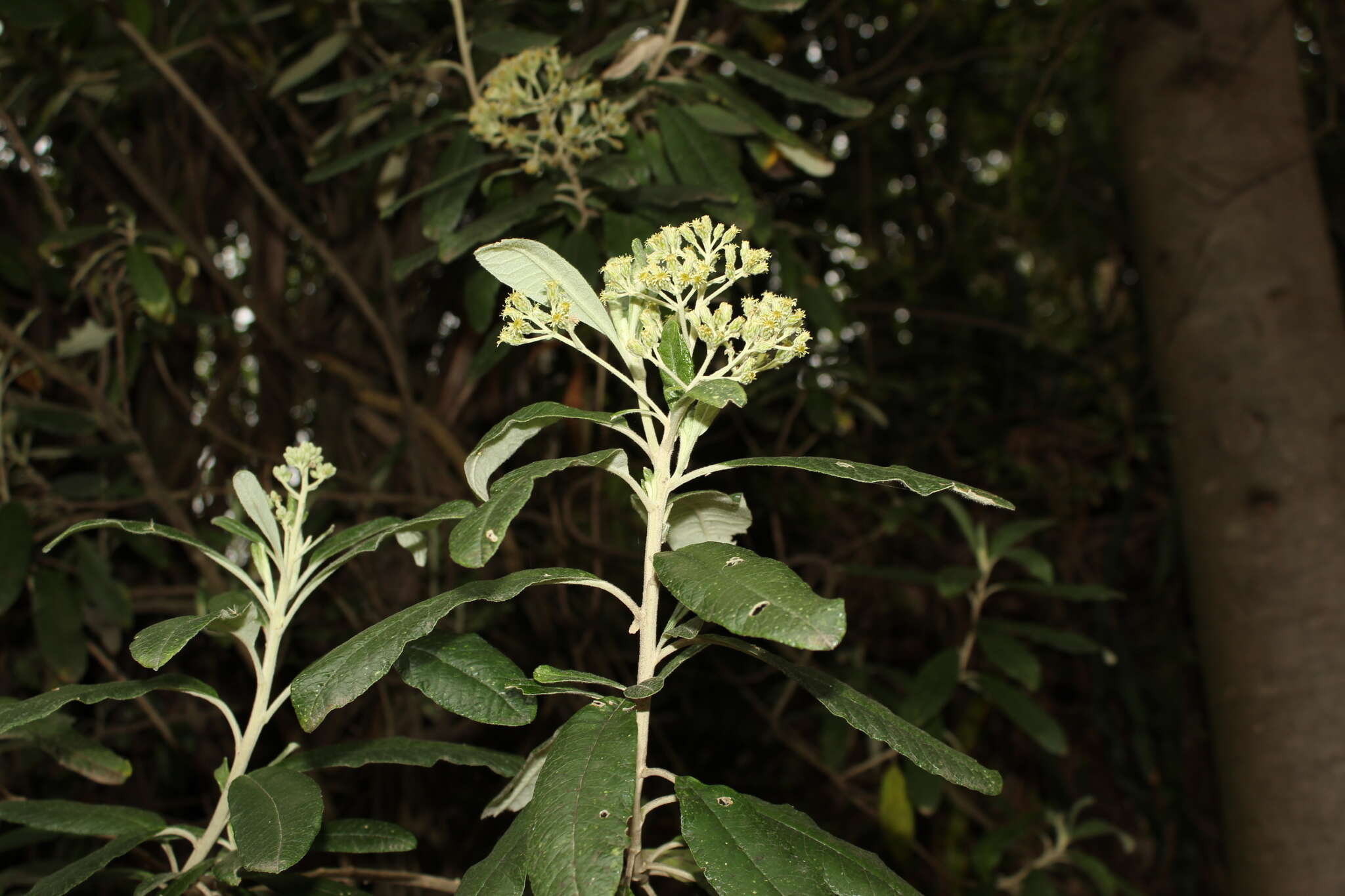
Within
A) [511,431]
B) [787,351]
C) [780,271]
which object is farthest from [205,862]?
[780,271]

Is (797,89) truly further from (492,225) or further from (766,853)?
(766,853)

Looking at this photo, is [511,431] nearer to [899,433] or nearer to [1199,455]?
[1199,455]

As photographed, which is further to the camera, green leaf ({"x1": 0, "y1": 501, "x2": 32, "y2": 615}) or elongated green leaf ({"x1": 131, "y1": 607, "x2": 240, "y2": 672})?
green leaf ({"x1": 0, "y1": 501, "x2": 32, "y2": 615})

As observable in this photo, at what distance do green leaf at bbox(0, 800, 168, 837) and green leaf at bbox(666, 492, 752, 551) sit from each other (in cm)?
64

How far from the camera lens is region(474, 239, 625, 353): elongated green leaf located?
2.72 ft

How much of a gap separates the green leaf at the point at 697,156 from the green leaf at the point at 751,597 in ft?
2.68

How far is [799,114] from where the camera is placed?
2.70 metres

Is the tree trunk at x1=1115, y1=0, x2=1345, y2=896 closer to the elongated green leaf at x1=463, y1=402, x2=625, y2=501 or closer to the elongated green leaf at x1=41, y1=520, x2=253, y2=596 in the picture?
the elongated green leaf at x1=463, y1=402, x2=625, y2=501

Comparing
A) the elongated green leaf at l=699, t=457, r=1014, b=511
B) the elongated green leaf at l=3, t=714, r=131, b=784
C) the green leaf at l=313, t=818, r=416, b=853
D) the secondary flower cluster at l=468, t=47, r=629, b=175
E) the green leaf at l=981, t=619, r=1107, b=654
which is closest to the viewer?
the elongated green leaf at l=699, t=457, r=1014, b=511

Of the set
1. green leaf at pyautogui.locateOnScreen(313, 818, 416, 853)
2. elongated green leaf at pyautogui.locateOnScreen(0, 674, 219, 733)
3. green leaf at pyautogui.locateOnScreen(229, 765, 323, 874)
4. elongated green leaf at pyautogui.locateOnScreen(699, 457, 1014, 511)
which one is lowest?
green leaf at pyautogui.locateOnScreen(313, 818, 416, 853)

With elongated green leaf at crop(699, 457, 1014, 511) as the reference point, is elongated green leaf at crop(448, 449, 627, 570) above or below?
below

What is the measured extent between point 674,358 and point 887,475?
0.73 feet

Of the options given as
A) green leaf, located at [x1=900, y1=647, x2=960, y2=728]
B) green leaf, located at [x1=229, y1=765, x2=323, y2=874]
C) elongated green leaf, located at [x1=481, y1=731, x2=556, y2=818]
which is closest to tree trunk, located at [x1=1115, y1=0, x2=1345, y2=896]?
green leaf, located at [x1=900, y1=647, x2=960, y2=728]

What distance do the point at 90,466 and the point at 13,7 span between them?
1.26 meters
